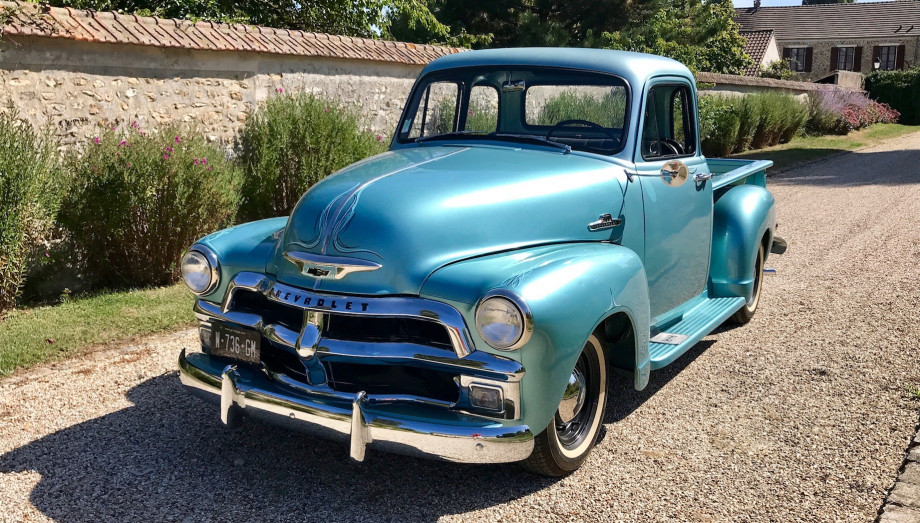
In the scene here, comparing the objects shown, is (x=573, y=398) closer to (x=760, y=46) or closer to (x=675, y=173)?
(x=675, y=173)

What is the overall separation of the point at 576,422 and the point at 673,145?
2.02 metres

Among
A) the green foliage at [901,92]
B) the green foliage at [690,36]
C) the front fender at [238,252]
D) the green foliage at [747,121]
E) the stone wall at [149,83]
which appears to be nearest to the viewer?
the front fender at [238,252]

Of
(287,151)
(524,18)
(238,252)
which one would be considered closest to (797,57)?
(524,18)

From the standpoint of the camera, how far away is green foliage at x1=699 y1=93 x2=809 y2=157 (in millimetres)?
19016

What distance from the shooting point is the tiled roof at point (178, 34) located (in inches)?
270

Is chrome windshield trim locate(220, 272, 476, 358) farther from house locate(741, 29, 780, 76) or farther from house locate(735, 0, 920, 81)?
house locate(735, 0, 920, 81)

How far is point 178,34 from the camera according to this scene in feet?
26.6

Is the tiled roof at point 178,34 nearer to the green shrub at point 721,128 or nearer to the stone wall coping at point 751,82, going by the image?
the green shrub at point 721,128

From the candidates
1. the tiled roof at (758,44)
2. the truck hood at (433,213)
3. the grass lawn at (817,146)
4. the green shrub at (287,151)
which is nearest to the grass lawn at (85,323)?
the green shrub at (287,151)

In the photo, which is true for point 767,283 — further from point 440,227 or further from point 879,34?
point 879,34

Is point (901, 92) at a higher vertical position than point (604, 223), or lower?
lower

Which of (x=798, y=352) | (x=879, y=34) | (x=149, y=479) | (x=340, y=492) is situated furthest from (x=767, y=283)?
(x=879, y=34)

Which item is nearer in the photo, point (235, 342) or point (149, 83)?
point (235, 342)

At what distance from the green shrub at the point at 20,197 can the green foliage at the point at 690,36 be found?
15.6m
